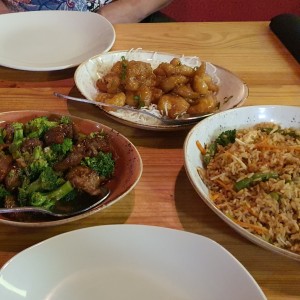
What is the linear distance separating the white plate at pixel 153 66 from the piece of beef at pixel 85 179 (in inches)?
11.6

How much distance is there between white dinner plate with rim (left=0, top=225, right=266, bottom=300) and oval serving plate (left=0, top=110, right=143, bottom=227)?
0.27 feet

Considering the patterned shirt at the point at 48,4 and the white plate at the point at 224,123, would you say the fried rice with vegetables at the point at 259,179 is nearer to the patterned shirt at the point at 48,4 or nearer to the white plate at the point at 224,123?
the white plate at the point at 224,123

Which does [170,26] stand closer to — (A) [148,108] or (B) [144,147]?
(A) [148,108]

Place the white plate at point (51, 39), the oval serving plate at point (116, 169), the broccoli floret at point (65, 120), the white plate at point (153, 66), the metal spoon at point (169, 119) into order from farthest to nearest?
1. the white plate at point (51, 39)
2. the white plate at point (153, 66)
3. the metal spoon at point (169, 119)
4. the broccoli floret at point (65, 120)
5. the oval serving plate at point (116, 169)

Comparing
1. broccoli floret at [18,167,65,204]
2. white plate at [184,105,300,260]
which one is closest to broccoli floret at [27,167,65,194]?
broccoli floret at [18,167,65,204]

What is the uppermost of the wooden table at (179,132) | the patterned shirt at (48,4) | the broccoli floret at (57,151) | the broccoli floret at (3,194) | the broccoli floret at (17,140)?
the patterned shirt at (48,4)

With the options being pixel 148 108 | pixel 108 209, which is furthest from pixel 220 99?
pixel 108 209

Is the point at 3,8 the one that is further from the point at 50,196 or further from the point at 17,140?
the point at 50,196

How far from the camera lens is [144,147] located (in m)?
1.28

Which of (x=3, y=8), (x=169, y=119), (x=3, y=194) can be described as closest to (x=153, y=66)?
(x=169, y=119)

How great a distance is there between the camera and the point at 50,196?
38.3 inches

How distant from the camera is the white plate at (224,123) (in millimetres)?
1078

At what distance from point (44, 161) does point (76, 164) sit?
0.08m

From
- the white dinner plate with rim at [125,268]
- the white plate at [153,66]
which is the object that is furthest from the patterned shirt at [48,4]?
the white dinner plate with rim at [125,268]
